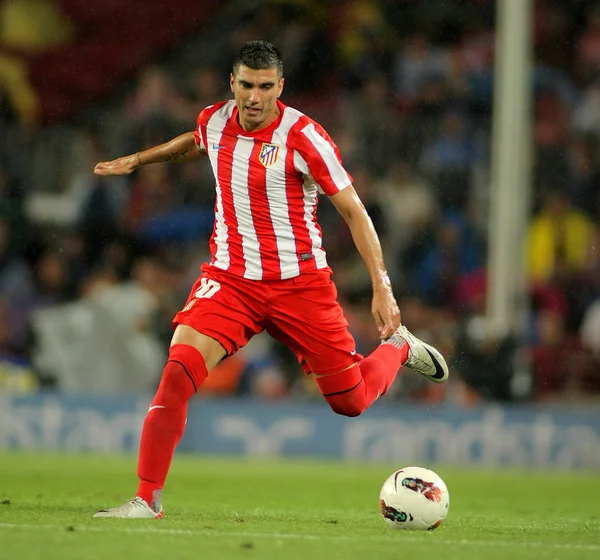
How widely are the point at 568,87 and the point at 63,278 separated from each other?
23.1ft

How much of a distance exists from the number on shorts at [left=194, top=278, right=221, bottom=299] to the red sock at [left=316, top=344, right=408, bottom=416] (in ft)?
2.76

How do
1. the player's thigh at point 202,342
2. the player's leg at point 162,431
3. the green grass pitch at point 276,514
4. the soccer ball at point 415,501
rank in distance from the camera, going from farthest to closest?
the player's thigh at point 202,342 → the player's leg at point 162,431 → the soccer ball at point 415,501 → the green grass pitch at point 276,514

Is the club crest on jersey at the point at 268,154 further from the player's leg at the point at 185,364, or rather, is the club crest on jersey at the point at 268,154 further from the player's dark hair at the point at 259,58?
the player's leg at the point at 185,364

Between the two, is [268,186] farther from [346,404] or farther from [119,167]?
[346,404]

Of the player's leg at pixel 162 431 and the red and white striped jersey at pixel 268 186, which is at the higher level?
the red and white striped jersey at pixel 268 186

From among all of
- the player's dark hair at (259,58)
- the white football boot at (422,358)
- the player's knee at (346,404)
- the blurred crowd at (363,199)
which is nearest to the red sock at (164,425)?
the player's knee at (346,404)

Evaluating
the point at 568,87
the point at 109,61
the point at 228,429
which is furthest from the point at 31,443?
the point at 568,87

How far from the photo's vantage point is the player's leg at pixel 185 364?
6.57 m

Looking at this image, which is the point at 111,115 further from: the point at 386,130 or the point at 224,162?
the point at 224,162

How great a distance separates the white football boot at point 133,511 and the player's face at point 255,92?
2.07 metres

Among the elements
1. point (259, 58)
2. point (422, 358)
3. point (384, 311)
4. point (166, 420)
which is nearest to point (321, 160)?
point (259, 58)

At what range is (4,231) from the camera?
1512 cm

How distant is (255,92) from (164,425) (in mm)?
1782

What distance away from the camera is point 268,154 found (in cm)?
700
